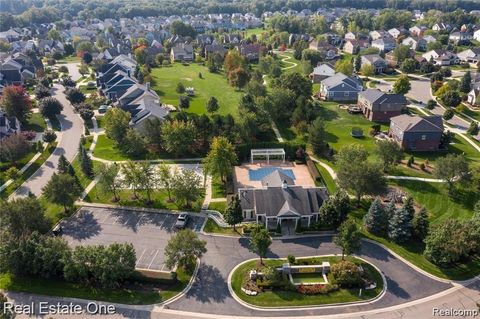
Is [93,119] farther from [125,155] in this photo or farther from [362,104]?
[362,104]

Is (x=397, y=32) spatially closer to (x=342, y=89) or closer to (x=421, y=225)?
(x=342, y=89)

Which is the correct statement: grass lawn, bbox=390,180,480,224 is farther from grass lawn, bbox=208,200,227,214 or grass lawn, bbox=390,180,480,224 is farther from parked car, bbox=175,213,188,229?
parked car, bbox=175,213,188,229

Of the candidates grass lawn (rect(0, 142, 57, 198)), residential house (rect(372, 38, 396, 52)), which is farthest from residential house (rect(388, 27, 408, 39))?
grass lawn (rect(0, 142, 57, 198))

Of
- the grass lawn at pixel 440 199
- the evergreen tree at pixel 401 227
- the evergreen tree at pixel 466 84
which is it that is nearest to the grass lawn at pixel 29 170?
the evergreen tree at pixel 401 227

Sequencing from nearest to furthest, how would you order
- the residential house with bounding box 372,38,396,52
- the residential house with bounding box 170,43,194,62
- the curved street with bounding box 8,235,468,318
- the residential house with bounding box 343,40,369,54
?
the curved street with bounding box 8,235,468,318
the residential house with bounding box 170,43,194,62
the residential house with bounding box 343,40,369,54
the residential house with bounding box 372,38,396,52

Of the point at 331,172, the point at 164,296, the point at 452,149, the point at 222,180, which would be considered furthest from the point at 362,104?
the point at 164,296

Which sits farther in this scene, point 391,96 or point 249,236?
point 391,96

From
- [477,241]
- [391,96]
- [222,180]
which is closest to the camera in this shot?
[477,241]
